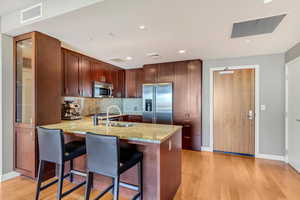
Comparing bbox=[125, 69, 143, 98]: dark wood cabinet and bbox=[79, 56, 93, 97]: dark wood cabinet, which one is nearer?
bbox=[79, 56, 93, 97]: dark wood cabinet

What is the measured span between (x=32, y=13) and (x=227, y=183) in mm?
3904

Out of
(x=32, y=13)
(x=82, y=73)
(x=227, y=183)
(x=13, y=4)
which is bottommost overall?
(x=227, y=183)

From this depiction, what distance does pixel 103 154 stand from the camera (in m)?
1.57

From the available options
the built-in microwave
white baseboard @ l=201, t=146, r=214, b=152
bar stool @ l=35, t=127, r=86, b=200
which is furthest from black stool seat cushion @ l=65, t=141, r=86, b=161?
white baseboard @ l=201, t=146, r=214, b=152

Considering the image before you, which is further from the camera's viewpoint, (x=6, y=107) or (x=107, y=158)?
(x=6, y=107)

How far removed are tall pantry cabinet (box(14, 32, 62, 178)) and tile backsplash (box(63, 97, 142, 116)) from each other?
1031 mm

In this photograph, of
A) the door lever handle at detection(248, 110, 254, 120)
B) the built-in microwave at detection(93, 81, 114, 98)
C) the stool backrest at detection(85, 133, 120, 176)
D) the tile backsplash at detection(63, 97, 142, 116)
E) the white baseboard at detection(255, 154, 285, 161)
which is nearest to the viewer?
the stool backrest at detection(85, 133, 120, 176)

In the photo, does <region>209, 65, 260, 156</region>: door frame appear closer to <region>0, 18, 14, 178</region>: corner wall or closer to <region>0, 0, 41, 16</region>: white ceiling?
<region>0, 0, 41, 16</region>: white ceiling

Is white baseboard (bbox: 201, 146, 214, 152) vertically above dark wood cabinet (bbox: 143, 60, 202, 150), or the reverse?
dark wood cabinet (bbox: 143, 60, 202, 150)

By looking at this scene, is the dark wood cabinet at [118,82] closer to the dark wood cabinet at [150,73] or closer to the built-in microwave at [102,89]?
the built-in microwave at [102,89]

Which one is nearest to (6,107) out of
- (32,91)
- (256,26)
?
(32,91)

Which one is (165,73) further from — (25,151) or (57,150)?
(25,151)

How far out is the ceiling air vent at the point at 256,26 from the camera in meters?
2.09

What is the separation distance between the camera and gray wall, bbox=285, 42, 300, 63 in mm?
2926
